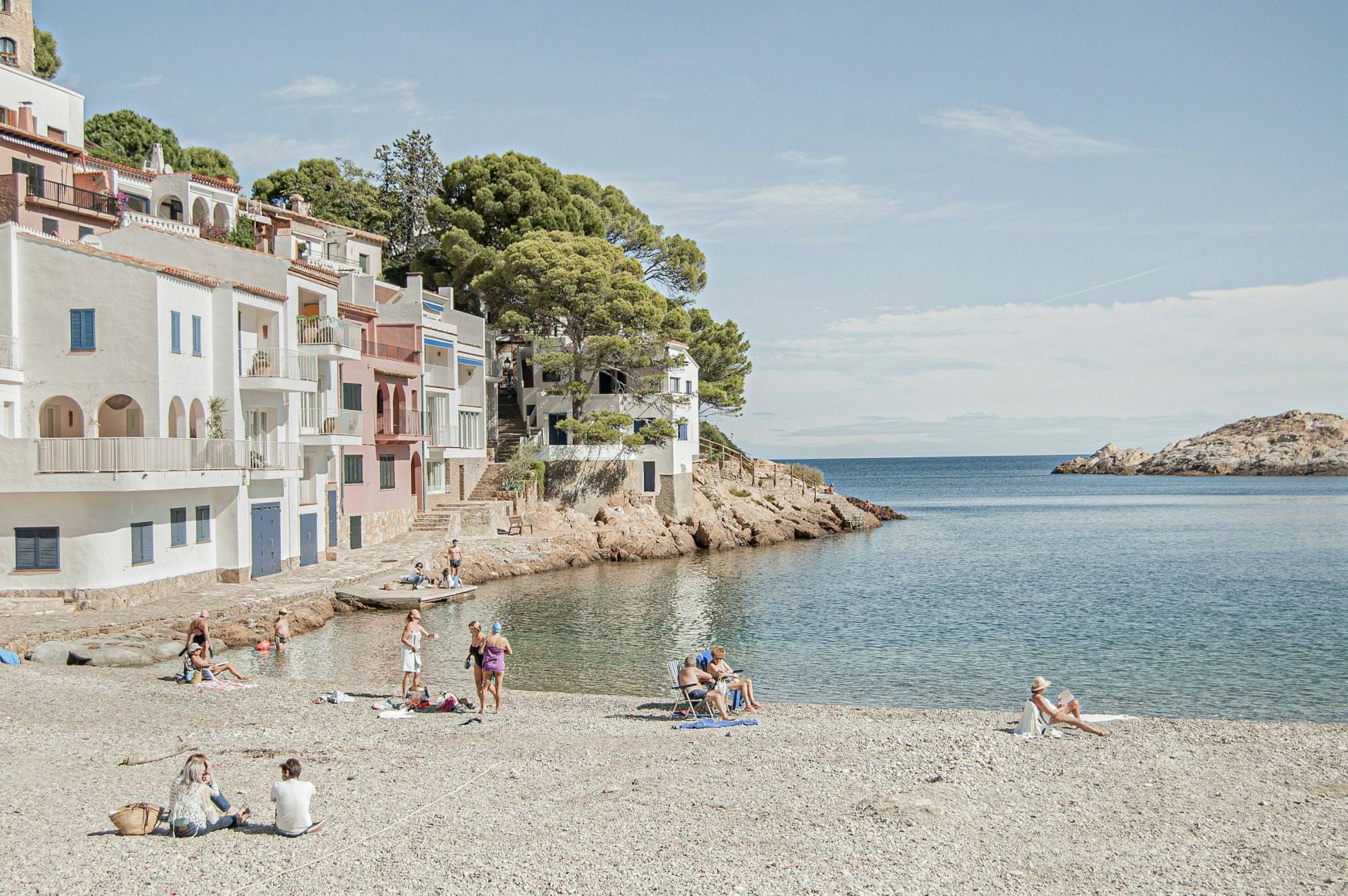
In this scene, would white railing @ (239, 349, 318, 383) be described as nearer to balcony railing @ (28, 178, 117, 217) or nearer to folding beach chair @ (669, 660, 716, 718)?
balcony railing @ (28, 178, 117, 217)

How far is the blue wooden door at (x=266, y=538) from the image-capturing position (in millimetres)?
34625

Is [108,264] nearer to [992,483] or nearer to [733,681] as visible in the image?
[733,681]

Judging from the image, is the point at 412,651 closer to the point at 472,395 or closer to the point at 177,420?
the point at 177,420

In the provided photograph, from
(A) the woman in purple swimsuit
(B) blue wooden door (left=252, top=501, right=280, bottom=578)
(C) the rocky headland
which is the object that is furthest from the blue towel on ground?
(C) the rocky headland

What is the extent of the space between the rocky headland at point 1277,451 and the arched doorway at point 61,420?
18683cm

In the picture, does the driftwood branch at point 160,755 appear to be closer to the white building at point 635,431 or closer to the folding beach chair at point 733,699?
the folding beach chair at point 733,699

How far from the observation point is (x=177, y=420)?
31.6 metres

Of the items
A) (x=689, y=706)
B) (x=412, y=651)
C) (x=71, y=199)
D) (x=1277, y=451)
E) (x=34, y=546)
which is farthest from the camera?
(x=1277, y=451)

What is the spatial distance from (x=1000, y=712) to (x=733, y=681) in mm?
5608

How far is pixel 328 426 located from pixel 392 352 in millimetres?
10388

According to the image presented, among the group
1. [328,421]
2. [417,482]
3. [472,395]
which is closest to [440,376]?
[472,395]

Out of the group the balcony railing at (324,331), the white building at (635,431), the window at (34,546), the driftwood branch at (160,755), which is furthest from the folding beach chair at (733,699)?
the white building at (635,431)

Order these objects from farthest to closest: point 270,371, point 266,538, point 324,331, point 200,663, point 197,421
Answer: point 324,331 → point 266,538 → point 270,371 → point 197,421 → point 200,663

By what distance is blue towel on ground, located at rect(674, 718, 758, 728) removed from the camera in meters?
19.4
